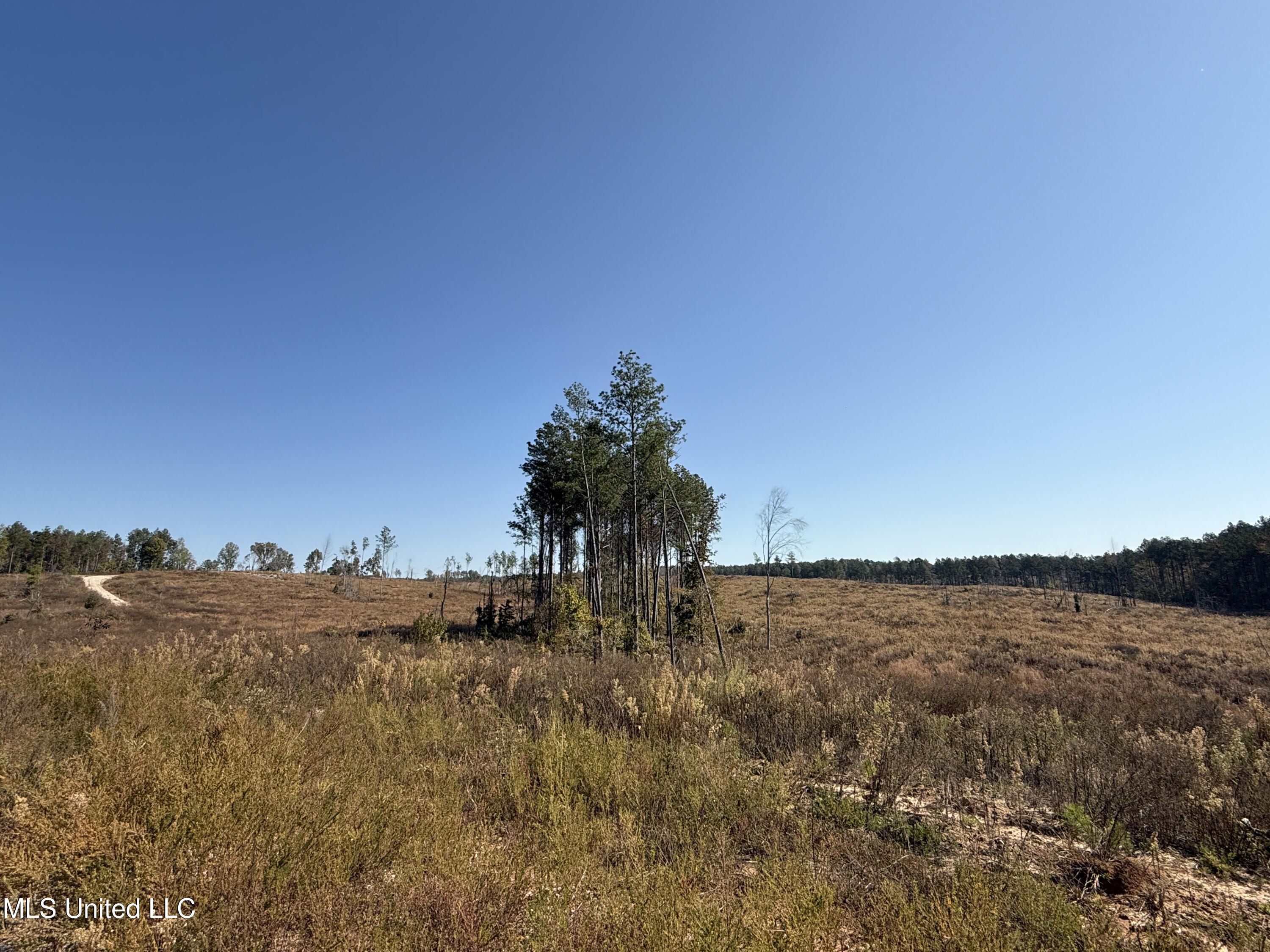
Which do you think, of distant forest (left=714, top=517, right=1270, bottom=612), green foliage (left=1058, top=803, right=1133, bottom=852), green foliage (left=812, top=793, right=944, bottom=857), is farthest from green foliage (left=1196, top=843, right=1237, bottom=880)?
distant forest (left=714, top=517, right=1270, bottom=612)

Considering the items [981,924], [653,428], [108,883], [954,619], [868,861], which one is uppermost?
[653,428]

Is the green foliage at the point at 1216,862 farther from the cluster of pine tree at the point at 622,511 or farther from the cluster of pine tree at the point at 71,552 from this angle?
the cluster of pine tree at the point at 71,552

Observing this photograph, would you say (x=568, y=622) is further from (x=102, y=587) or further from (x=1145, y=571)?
(x=1145, y=571)

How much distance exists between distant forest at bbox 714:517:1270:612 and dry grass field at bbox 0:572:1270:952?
41942 millimetres

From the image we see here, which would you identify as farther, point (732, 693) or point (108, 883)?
point (732, 693)

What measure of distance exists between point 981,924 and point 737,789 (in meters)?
2.24

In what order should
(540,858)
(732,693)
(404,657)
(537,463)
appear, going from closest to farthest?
(540,858), (732,693), (404,657), (537,463)

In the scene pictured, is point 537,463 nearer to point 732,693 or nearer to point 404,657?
point 404,657

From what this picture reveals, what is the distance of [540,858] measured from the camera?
367 cm

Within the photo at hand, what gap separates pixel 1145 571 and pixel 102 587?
133544mm

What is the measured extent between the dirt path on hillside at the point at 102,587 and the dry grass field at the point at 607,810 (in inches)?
1884

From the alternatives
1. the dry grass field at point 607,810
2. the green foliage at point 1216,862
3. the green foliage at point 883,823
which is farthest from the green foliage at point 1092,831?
the green foliage at point 883,823

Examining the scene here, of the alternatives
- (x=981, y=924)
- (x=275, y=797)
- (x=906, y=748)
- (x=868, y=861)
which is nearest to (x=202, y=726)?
(x=275, y=797)

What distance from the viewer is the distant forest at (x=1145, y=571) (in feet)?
224
